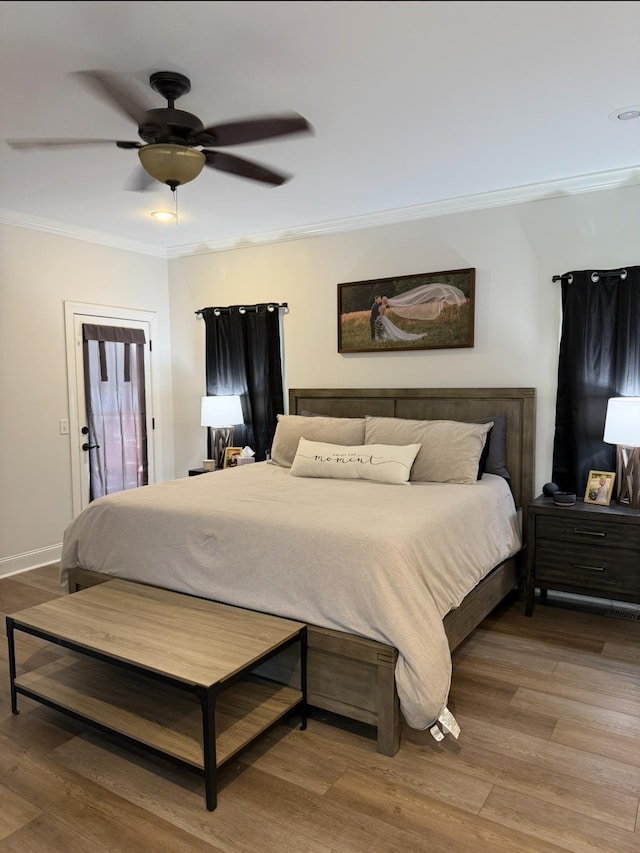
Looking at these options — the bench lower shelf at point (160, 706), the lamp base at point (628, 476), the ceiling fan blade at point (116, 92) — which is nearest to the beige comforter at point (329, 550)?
the bench lower shelf at point (160, 706)

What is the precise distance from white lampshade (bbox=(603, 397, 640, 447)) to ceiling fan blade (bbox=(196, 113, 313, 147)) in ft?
7.28

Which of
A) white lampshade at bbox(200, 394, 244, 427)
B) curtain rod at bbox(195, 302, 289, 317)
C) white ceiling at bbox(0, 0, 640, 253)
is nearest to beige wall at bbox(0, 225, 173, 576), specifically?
white ceiling at bbox(0, 0, 640, 253)

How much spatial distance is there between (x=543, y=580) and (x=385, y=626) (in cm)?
173

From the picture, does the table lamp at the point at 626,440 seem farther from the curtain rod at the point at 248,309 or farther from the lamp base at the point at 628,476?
the curtain rod at the point at 248,309

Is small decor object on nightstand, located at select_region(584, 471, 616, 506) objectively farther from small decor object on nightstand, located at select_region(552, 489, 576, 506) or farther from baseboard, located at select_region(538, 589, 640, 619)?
baseboard, located at select_region(538, 589, 640, 619)

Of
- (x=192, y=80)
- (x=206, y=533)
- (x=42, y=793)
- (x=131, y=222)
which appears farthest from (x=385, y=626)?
(x=131, y=222)

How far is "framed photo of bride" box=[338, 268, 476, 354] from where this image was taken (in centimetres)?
413

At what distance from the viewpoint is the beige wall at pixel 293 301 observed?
12.6 feet

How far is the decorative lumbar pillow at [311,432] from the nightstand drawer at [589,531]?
130cm

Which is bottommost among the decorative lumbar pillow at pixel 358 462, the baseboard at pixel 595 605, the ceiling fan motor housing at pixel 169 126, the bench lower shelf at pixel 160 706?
the baseboard at pixel 595 605

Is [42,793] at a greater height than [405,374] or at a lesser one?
lesser

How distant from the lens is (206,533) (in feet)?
8.95

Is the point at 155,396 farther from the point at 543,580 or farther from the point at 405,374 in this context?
the point at 543,580

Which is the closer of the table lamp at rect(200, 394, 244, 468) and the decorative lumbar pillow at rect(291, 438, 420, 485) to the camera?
the decorative lumbar pillow at rect(291, 438, 420, 485)
